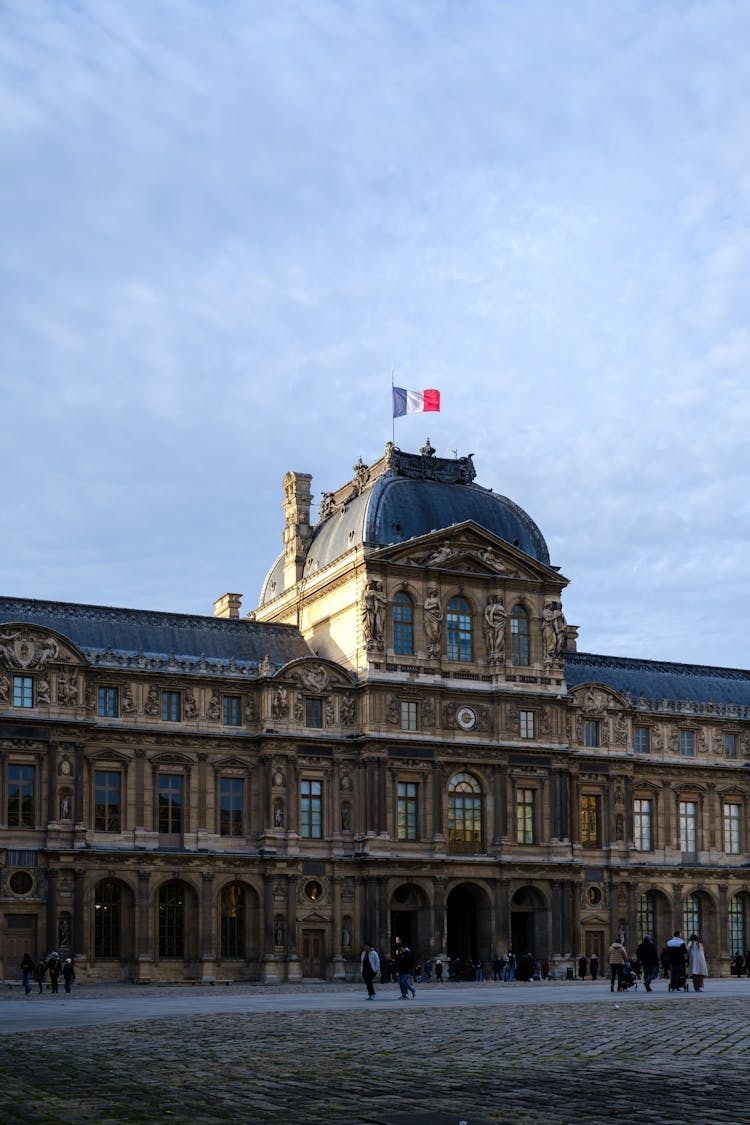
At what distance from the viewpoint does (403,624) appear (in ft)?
263

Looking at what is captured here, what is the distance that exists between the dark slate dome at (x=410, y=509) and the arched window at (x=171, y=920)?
19811 millimetres

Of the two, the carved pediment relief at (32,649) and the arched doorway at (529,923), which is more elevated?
the carved pediment relief at (32,649)

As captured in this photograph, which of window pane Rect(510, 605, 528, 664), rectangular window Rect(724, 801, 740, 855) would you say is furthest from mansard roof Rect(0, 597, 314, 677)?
rectangular window Rect(724, 801, 740, 855)

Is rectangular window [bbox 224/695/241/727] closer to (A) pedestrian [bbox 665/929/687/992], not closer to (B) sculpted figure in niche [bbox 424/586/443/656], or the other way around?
(B) sculpted figure in niche [bbox 424/586/443/656]

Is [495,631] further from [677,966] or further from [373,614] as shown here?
[677,966]

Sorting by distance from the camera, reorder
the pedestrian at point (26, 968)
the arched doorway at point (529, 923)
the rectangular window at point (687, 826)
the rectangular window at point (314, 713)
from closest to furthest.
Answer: the pedestrian at point (26, 968)
the rectangular window at point (314, 713)
the arched doorway at point (529, 923)
the rectangular window at point (687, 826)

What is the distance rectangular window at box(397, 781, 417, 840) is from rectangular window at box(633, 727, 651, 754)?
16445 millimetres

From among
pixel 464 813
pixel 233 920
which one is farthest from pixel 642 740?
pixel 233 920

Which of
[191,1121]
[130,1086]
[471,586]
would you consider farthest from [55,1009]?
[471,586]

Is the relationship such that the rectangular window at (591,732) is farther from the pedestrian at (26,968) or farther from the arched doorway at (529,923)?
the pedestrian at (26,968)

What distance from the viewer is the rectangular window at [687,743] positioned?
298 feet

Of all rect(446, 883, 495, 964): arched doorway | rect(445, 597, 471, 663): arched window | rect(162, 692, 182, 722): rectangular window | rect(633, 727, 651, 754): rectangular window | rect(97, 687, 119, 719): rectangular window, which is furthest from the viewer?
rect(633, 727, 651, 754): rectangular window

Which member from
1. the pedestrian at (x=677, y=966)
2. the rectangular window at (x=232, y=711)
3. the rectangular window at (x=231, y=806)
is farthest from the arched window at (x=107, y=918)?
the pedestrian at (x=677, y=966)

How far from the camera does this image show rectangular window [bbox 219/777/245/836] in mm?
76250
